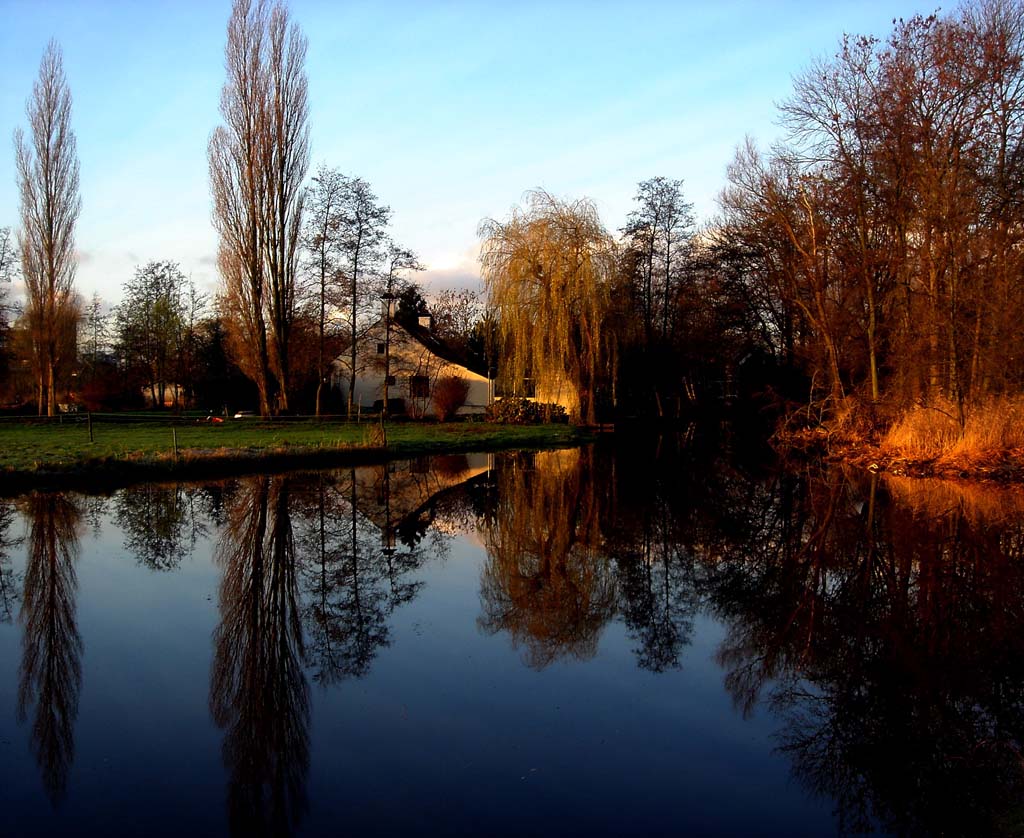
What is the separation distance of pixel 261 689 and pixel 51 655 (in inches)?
81.4

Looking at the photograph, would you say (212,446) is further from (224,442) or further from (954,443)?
(954,443)

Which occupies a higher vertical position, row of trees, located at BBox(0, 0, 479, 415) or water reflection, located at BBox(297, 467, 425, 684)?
row of trees, located at BBox(0, 0, 479, 415)

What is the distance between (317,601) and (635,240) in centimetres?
4230

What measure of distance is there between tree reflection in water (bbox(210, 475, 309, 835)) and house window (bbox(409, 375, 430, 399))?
106ft

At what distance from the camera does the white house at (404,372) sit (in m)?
41.7

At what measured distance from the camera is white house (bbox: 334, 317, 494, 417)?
41.7m

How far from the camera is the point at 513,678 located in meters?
5.80

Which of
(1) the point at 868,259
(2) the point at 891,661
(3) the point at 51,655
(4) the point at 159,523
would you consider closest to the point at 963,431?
(1) the point at 868,259

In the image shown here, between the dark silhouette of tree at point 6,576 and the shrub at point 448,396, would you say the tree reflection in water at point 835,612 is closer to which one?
the dark silhouette of tree at point 6,576

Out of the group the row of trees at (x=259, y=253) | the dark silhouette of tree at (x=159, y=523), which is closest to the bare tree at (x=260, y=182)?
the row of trees at (x=259, y=253)

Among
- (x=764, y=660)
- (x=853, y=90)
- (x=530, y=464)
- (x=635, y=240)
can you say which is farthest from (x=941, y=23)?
(x=635, y=240)

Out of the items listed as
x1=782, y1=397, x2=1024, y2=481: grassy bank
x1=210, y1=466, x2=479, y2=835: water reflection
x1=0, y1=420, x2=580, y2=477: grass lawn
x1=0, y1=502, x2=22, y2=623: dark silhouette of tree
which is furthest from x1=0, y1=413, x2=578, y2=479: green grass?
x1=782, y1=397, x2=1024, y2=481: grassy bank

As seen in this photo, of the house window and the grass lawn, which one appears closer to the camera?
the grass lawn

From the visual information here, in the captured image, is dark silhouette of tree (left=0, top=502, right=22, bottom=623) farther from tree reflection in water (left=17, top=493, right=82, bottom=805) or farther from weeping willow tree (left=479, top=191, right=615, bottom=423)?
weeping willow tree (left=479, top=191, right=615, bottom=423)
